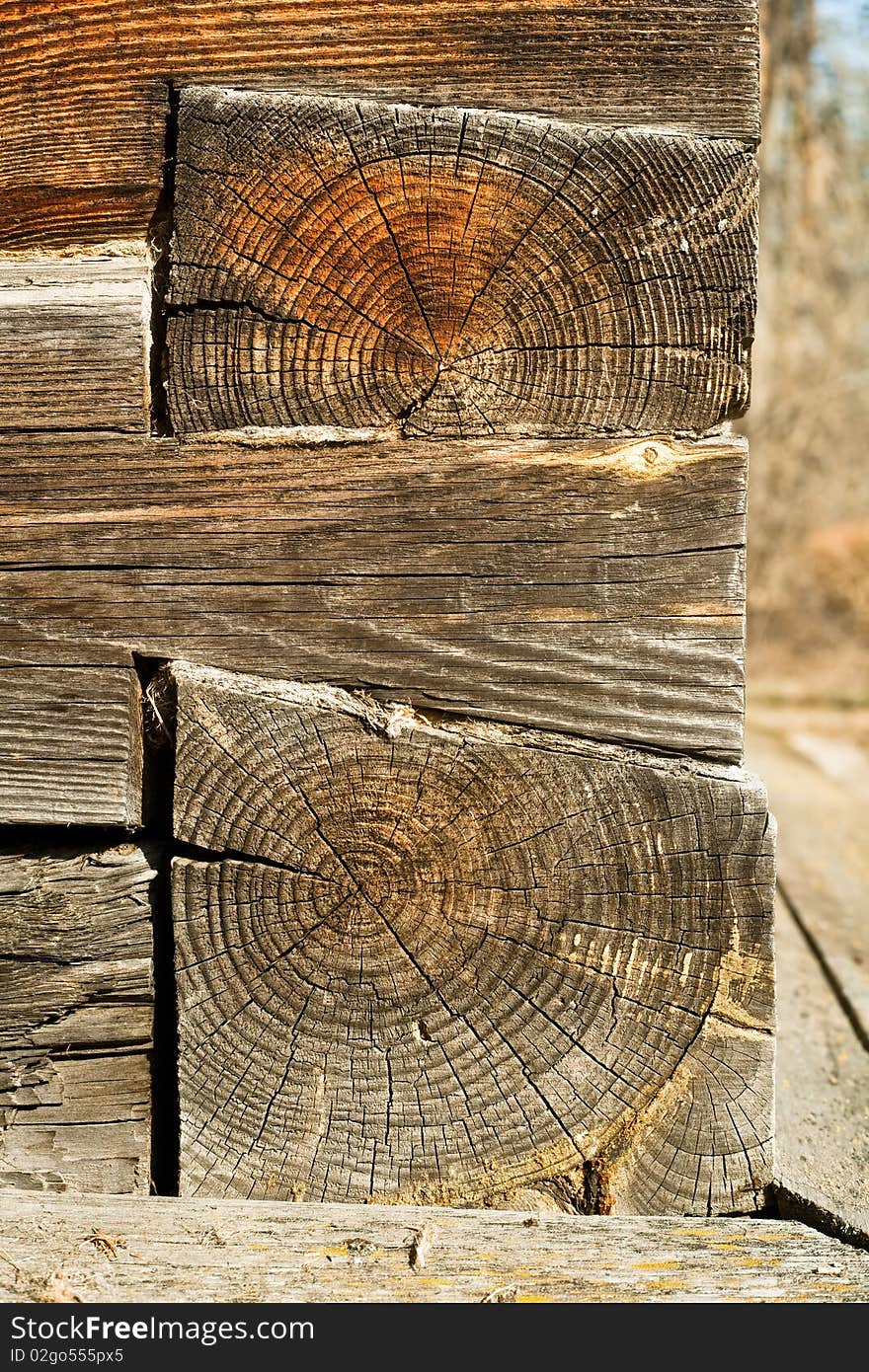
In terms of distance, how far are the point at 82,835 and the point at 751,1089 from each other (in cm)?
112

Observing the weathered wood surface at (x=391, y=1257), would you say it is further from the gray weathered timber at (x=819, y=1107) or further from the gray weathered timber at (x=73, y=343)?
the gray weathered timber at (x=73, y=343)

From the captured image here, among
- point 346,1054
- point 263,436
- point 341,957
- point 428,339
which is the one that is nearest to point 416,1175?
point 346,1054

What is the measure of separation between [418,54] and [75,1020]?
1538mm

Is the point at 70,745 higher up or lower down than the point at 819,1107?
higher up

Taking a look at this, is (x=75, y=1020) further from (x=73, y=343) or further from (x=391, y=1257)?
(x=73, y=343)

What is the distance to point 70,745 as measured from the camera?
1.64m

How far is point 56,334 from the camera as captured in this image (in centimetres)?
162

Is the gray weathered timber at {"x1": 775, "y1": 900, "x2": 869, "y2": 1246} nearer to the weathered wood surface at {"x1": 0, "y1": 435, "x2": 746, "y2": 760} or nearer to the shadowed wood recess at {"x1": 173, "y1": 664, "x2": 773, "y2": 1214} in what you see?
the shadowed wood recess at {"x1": 173, "y1": 664, "x2": 773, "y2": 1214}

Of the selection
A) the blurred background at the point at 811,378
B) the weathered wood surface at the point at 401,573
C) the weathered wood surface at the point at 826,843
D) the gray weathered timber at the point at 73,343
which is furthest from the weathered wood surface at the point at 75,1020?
the blurred background at the point at 811,378

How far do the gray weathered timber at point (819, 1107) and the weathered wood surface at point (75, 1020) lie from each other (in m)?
1.04

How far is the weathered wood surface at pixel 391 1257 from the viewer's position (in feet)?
4.89

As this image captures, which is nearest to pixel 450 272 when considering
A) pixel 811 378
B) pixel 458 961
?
pixel 458 961

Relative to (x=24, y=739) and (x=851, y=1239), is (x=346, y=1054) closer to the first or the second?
(x=24, y=739)

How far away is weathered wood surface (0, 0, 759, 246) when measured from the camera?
1.56 meters
